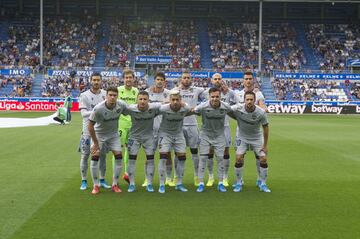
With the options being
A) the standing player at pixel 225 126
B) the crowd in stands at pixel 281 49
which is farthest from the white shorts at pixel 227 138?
the crowd in stands at pixel 281 49

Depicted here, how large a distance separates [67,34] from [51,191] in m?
48.5

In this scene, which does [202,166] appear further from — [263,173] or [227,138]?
[263,173]

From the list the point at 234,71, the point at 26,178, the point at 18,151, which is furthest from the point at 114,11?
the point at 26,178

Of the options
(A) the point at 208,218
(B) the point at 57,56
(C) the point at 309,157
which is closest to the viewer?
(A) the point at 208,218

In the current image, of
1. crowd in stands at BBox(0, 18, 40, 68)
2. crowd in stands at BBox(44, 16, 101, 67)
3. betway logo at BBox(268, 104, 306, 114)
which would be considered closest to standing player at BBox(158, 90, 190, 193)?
betway logo at BBox(268, 104, 306, 114)

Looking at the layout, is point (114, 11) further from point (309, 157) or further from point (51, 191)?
point (51, 191)

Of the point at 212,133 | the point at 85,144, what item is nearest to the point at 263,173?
the point at 212,133

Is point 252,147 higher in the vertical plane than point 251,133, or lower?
lower

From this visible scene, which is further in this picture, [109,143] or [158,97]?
[158,97]

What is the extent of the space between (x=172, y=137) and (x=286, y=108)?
38.0 meters

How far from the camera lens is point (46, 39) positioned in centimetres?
5481

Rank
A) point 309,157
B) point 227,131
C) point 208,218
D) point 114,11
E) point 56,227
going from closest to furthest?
point 56,227
point 208,218
point 227,131
point 309,157
point 114,11

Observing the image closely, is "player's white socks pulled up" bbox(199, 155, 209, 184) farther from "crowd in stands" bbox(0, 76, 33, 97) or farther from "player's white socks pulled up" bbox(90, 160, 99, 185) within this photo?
"crowd in stands" bbox(0, 76, 33, 97)

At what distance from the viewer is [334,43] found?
184 feet
